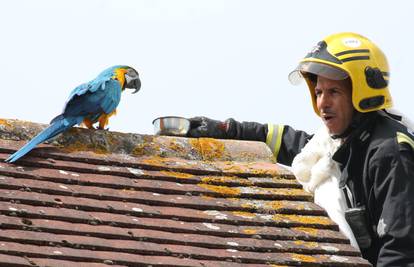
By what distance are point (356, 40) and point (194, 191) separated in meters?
1.48

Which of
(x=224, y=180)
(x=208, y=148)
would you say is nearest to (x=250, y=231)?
(x=224, y=180)

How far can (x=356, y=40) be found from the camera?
245 inches

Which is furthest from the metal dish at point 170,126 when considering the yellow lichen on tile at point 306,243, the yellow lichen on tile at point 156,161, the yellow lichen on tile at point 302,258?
the yellow lichen on tile at point 302,258

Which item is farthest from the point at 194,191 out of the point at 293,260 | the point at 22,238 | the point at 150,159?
the point at 22,238

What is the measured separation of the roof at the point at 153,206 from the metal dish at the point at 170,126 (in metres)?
0.36

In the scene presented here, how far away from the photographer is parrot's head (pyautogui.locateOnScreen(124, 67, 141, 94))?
7.31m

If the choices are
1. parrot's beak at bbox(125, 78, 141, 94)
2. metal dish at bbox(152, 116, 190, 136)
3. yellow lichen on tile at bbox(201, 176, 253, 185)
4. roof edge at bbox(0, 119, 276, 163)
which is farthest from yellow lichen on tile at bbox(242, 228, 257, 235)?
parrot's beak at bbox(125, 78, 141, 94)

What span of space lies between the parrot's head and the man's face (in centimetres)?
166

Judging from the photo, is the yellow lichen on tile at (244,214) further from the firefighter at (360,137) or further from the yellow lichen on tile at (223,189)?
the firefighter at (360,137)

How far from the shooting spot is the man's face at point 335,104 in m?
6.11

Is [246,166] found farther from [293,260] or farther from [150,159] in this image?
[293,260]

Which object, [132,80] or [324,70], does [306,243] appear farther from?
[132,80]

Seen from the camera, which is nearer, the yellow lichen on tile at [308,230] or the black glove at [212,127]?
the yellow lichen on tile at [308,230]

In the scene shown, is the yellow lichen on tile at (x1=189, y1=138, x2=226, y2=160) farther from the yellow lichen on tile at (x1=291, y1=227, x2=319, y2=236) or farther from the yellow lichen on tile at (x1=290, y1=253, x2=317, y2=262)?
Answer: the yellow lichen on tile at (x1=290, y1=253, x2=317, y2=262)
